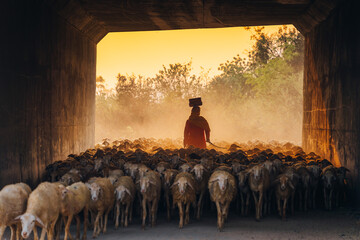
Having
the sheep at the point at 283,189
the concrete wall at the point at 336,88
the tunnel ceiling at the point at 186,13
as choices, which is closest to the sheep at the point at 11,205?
the sheep at the point at 283,189

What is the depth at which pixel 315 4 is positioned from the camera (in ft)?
42.4

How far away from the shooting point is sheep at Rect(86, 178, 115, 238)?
7.49 metres

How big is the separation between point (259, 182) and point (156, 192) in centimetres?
247

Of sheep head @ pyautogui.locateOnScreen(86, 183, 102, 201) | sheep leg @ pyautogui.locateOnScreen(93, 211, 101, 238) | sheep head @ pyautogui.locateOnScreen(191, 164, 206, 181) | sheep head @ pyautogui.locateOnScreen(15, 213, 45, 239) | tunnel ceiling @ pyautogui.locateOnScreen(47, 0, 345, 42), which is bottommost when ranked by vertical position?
sheep leg @ pyautogui.locateOnScreen(93, 211, 101, 238)

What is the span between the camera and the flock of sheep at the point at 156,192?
6.55m

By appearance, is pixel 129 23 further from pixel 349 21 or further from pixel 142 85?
pixel 142 85

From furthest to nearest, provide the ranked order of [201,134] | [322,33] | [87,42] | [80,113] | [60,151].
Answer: [201,134] < [87,42] < [80,113] < [322,33] < [60,151]

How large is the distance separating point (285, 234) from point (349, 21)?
21.6 ft

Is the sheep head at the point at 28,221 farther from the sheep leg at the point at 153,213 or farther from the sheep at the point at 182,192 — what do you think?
the sheep at the point at 182,192

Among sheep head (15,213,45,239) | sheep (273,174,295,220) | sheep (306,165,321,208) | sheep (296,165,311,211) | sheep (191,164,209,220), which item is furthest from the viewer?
sheep (306,165,321,208)

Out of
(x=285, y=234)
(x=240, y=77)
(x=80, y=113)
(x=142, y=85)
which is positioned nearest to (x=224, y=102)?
(x=240, y=77)

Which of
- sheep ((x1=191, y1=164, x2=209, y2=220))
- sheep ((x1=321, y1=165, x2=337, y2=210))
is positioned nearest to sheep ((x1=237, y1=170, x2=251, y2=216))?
sheep ((x1=191, y1=164, x2=209, y2=220))

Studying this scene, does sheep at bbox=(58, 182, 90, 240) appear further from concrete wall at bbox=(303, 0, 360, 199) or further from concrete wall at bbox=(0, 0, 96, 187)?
concrete wall at bbox=(303, 0, 360, 199)

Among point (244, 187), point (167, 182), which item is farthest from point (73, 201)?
point (244, 187)
